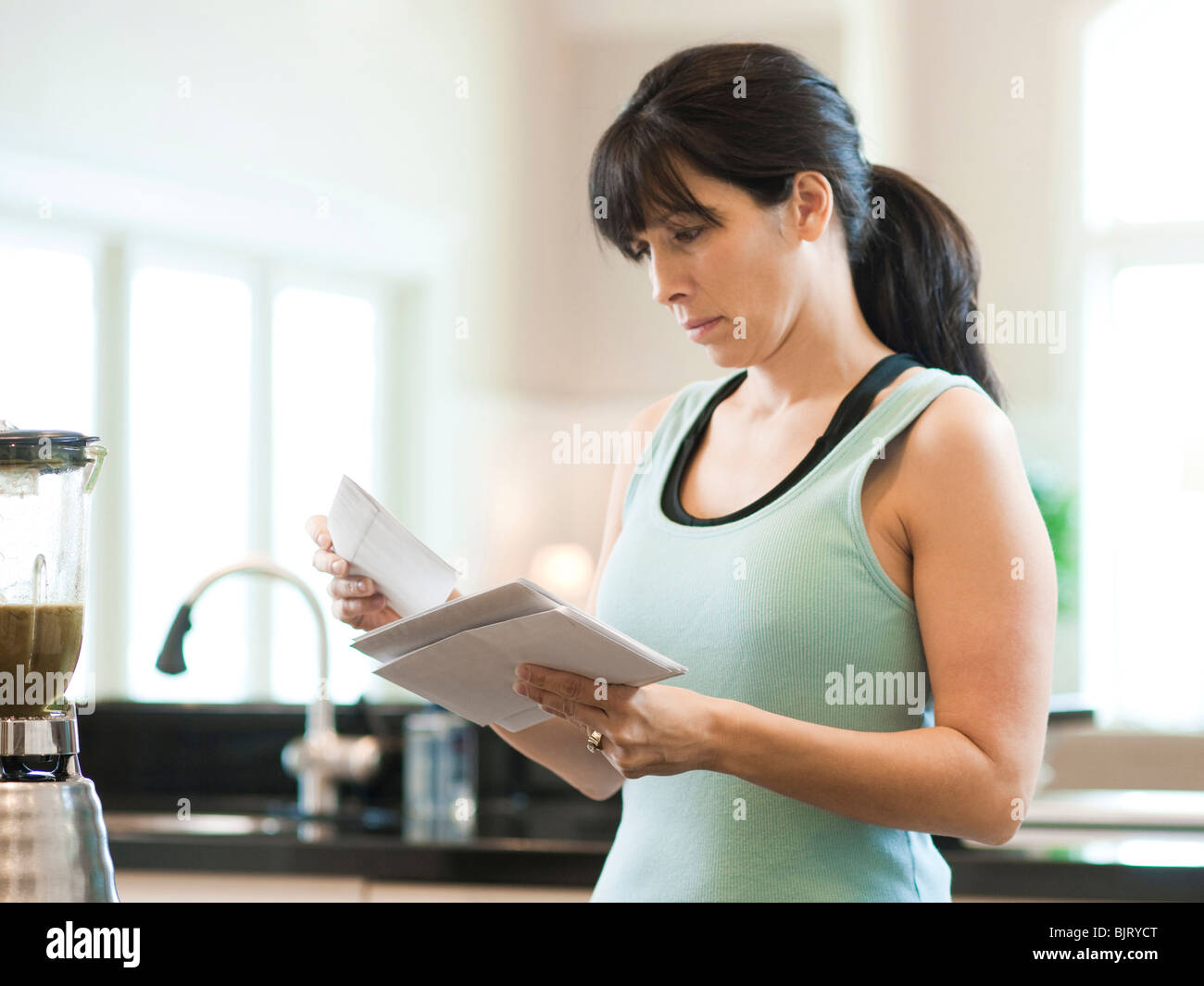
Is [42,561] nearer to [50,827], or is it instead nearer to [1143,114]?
[50,827]

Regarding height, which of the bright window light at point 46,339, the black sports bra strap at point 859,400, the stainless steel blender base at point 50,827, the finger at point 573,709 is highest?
the bright window light at point 46,339

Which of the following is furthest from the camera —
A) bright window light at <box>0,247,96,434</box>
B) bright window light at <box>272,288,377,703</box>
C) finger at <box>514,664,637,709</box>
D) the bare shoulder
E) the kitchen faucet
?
bright window light at <box>272,288,377,703</box>

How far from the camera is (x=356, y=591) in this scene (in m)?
1.01

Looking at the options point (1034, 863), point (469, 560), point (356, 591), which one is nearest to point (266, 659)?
point (469, 560)

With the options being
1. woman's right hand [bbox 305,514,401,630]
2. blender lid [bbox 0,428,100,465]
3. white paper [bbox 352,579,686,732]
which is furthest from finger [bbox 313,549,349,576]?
blender lid [bbox 0,428,100,465]

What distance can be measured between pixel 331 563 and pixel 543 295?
3.60 meters

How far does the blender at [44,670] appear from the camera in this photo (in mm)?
699

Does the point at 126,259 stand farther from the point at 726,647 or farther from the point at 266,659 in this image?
the point at 726,647

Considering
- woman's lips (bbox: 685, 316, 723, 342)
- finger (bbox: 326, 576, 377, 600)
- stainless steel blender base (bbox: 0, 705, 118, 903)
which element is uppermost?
woman's lips (bbox: 685, 316, 723, 342)

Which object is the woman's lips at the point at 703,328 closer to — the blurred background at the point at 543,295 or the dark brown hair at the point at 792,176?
the dark brown hair at the point at 792,176

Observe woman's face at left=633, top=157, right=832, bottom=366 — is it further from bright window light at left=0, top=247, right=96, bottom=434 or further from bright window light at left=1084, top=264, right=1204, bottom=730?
bright window light at left=1084, top=264, right=1204, bottom=730

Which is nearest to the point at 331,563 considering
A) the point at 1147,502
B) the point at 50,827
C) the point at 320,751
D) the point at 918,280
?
the point at 50,827

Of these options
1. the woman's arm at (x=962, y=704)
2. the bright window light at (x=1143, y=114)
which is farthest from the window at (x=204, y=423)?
the woman's arm at (x=962, y=704)

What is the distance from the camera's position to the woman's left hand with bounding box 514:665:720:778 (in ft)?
2.76
